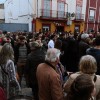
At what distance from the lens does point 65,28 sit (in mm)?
34312

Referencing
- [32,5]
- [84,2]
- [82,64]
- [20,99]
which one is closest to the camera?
[20,99]

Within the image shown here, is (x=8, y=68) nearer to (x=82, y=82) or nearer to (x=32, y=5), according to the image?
(x=82, y=82)

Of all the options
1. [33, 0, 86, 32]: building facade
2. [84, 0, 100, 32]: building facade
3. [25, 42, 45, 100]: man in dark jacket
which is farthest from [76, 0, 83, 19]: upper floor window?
[25, 42, 45, 100]: man in dark jacket

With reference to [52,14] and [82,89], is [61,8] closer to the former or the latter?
[52,14]

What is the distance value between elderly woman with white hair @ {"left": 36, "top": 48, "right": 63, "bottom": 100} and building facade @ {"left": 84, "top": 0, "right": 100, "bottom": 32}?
33.3 metres

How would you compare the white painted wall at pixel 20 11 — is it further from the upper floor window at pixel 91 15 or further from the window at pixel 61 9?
the upper floor window at pixel 91 15

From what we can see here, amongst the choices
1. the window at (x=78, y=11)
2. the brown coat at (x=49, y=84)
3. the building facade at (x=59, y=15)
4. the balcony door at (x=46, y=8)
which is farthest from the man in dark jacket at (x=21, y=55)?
the window at (x=78, y=11)

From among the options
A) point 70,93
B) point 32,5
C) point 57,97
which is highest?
point 32,5

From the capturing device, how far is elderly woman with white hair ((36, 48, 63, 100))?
4059mm

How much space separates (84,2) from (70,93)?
3489 cm

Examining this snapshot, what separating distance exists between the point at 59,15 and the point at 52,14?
123 cm

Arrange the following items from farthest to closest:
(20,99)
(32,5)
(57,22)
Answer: (57,22) < (32,5) < (20,99)

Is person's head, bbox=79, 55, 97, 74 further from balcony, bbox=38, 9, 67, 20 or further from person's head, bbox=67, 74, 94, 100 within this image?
balcony, bbox=38, 9, 67, 20

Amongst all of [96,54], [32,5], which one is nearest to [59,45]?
[96,54]
